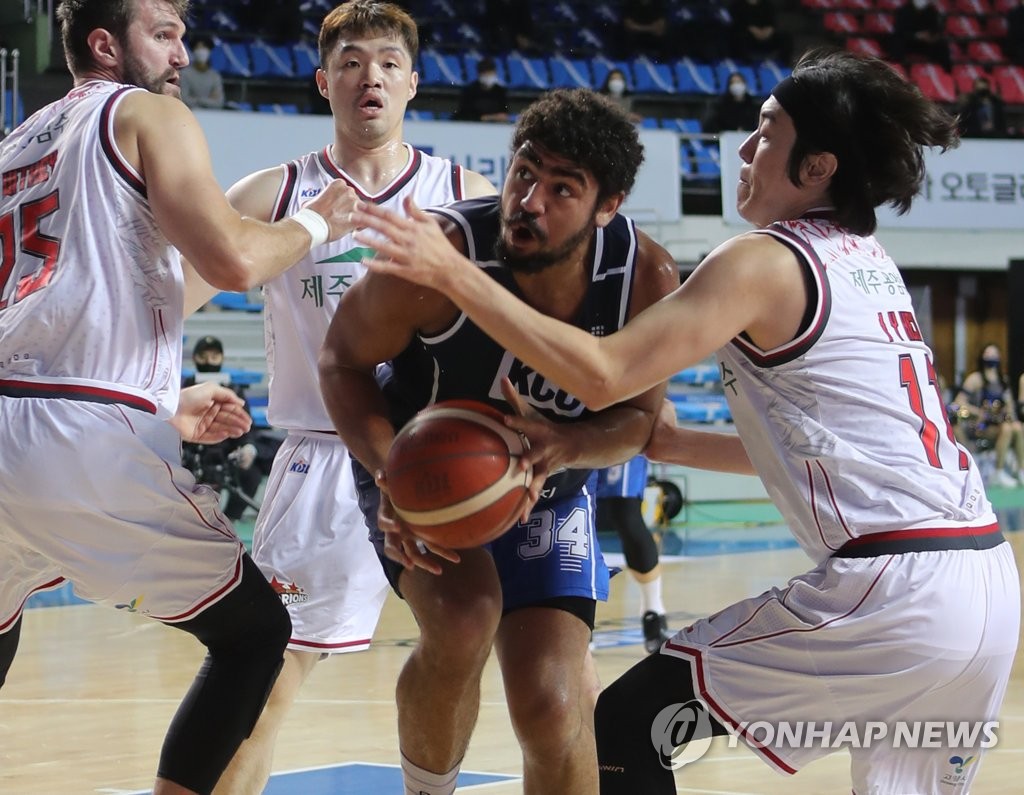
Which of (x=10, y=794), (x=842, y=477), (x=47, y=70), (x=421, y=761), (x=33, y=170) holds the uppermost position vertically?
(x=47, y=70)

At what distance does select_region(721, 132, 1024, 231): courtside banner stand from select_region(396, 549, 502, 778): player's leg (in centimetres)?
1586

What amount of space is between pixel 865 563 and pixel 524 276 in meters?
1.20

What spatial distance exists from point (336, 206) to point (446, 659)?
1.27 meters

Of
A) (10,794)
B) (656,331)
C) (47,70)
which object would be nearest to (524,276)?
(656,331)

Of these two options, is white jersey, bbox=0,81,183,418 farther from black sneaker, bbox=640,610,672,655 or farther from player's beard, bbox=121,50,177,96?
black sneaker, bbox=640,610,672,655

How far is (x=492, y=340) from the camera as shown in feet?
12.1

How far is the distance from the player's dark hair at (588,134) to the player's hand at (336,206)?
597 millimetres

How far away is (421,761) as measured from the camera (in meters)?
3.64

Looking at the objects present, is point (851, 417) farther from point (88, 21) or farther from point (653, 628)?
point (653, 628)

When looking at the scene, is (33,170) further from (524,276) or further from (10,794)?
(10,794)

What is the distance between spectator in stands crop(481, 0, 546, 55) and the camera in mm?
19375

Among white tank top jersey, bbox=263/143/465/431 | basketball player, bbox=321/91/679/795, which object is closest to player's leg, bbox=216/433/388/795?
white tank top jersey, bbox=263/143/465/431

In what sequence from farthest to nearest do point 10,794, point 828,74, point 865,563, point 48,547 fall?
1. point 10,794
2. point 48,547
3. point 828,74
4. point 865,563

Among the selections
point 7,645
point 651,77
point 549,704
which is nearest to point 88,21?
point 7,645
